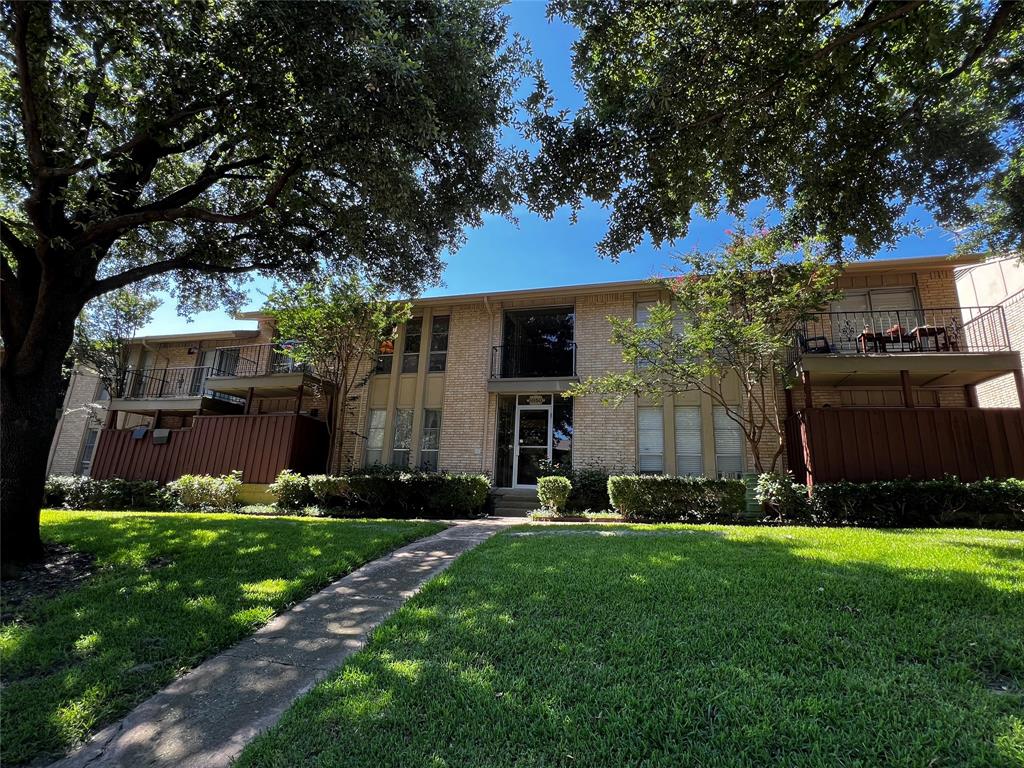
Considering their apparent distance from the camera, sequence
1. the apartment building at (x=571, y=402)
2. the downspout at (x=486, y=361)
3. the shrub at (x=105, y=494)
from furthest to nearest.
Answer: the downspout at (x=486, y=361), the shrub at (x=105, y=494), the apartment building at (x=571, y=402)

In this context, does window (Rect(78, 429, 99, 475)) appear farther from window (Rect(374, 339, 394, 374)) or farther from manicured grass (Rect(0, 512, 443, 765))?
manicured grass (Rect(0, 512, 443, 765))

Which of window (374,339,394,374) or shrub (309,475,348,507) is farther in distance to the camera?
window (374,339,394,374)

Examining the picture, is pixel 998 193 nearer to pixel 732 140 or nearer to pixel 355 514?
pixel 732 140

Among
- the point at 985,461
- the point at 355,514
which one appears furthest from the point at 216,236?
the point at 985,461

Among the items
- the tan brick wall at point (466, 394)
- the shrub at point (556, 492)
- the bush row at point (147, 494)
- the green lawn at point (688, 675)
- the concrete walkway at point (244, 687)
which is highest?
the tan brick wall at point (466, 394)

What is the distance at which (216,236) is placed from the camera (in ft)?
26.2

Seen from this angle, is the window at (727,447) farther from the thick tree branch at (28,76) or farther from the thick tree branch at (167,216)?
the thick tree branch at (28,76)

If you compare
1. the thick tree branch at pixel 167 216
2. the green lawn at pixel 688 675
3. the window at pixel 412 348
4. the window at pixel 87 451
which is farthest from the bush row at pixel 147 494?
the green lawn at pixel 688 675

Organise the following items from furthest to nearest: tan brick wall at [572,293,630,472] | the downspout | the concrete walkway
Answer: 1. the downspout
2. tan brick wall at [572,293,630,472]
3. the concrete walkway

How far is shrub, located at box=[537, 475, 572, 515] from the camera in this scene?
35.8 ft

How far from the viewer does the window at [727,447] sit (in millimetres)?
12156

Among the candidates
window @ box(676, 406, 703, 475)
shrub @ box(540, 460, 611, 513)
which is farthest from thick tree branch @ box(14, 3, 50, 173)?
window @ box(676, 406, 703, 475)

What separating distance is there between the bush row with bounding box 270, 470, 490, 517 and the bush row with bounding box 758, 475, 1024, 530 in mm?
6511

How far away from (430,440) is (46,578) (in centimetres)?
995
